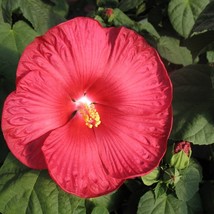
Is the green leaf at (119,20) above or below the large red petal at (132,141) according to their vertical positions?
above

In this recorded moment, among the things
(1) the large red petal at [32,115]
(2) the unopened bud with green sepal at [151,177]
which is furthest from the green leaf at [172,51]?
(1) the large red petal at [32,115]

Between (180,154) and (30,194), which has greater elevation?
(180,154)

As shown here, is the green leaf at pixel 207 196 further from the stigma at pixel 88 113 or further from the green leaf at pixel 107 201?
the stigma at pixel 88 113

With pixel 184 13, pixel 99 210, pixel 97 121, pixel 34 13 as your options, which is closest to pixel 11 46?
pixel 34 13

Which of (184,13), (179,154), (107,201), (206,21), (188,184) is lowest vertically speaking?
(107,201)

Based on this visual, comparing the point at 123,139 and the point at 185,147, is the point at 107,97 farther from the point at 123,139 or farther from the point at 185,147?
the point at 185,147

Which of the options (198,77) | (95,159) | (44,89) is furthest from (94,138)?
(198,77)

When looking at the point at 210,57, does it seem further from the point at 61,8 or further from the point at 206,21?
the point at 61,8
